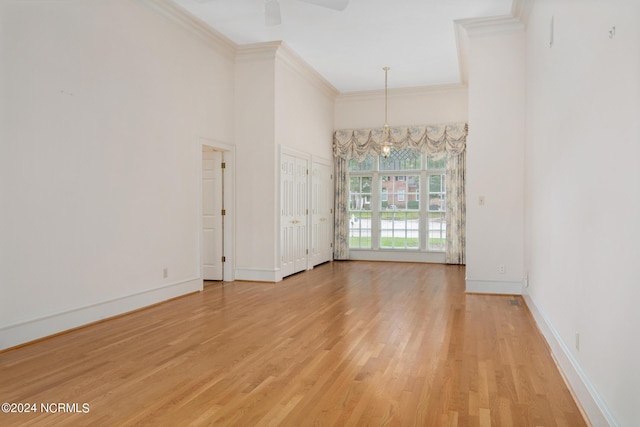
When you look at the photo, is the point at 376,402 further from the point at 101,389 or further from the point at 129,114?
the point at 129,114

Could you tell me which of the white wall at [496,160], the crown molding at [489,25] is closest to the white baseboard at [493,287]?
the white wall at [496,160]

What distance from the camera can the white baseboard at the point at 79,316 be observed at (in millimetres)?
3875

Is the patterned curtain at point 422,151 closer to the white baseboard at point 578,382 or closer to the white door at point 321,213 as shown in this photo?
the white door at point 321,213

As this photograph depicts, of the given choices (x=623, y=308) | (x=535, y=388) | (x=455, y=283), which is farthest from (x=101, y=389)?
(x=455, y=283)

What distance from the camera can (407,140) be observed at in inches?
384

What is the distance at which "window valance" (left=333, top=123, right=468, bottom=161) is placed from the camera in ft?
30.8

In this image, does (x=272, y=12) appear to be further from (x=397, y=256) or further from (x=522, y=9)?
(x=397, y=256)

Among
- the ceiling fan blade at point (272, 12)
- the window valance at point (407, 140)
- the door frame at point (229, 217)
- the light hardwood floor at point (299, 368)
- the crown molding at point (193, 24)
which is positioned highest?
the crown molding at point (193, 24)

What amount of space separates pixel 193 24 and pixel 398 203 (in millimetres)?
5731

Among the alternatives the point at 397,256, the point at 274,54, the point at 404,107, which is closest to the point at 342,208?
the point at 397,256

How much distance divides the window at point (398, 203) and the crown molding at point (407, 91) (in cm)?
122

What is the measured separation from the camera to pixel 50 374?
128 inches

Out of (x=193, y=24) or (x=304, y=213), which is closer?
(x=193, y=24)

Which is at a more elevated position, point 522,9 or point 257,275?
point 522,9
